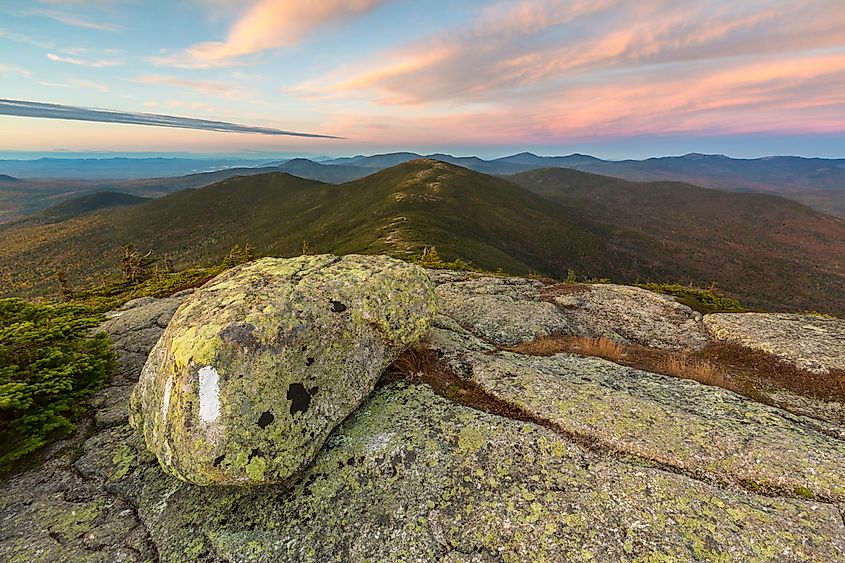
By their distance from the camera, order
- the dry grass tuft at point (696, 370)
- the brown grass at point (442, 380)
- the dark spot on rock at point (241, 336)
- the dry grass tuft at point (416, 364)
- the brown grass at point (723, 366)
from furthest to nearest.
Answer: the dry grass tuft at point (696, 370) < the brown grass at point (723, 366) < the dry grass tuft at point (416, 364) < the brown grass at point (442, 380) < the dark spot on rock at point (241, 336)

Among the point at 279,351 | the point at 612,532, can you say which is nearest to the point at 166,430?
the point at 279,351

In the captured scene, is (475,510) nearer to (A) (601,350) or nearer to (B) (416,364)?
(B) (416,364)

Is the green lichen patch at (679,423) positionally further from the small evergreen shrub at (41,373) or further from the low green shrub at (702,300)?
the low green shrub at (702,300)

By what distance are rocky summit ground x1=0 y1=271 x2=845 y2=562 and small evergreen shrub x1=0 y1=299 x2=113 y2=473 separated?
804 mm

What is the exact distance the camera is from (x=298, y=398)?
10188 millimetres

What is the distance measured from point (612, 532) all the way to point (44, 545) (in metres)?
12.3

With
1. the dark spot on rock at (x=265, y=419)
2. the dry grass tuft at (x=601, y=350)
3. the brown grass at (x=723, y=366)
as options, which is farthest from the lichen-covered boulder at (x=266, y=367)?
the dry grass tuft at (x=601, y=350)

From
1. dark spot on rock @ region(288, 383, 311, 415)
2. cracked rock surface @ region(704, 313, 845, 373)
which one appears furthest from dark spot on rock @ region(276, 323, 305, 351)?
cracked rock surface @ region(704, 313, 845, 373)

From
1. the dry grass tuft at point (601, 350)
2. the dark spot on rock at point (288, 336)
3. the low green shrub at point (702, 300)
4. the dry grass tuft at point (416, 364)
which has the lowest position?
the low green shrub at point (702, 300)

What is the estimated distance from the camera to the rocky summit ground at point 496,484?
8.08 meters

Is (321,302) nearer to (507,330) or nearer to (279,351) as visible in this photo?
(279,351)

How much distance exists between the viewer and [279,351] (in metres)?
10.3

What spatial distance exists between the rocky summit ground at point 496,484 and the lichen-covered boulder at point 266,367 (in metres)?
1.02

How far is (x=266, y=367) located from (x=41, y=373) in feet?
24.5
